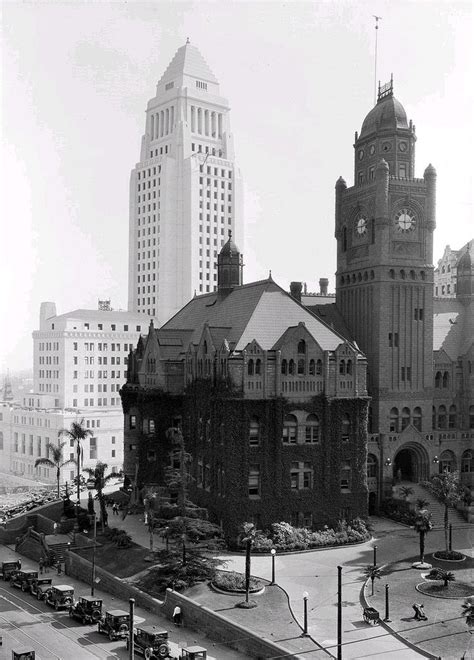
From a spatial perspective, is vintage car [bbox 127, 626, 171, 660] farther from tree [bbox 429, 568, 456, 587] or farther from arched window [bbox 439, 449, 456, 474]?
arched window [bbox 439, 449, 456, 474]

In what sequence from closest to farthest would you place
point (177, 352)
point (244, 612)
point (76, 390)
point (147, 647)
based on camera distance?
point (147, 647)
point (244, 612)
point (177, 352)
point (76, 390)

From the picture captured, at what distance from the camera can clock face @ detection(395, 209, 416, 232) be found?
80875mm

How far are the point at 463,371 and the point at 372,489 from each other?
17.2 m

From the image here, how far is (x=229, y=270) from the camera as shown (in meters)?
86.4

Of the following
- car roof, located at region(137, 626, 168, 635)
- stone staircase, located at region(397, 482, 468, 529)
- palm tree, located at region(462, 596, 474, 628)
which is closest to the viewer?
palm tree, located at region(462, 596, 474, 628)

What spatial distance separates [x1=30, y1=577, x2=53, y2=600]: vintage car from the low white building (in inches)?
2964

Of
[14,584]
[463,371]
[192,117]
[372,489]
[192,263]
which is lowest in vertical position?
[14,584]

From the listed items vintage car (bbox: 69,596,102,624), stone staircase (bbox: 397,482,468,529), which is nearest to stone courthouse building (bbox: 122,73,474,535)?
stone staircase (bbox: 397,482,468,529)

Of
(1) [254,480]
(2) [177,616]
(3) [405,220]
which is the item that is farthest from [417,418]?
(2) [177,616]

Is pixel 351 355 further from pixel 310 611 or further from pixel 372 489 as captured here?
pixel 310 611

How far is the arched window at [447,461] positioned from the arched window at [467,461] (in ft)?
4.73

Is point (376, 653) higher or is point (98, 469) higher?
point (98, 469)

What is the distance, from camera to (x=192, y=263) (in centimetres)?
16712

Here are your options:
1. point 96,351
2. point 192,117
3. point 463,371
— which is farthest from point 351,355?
point 192,117
